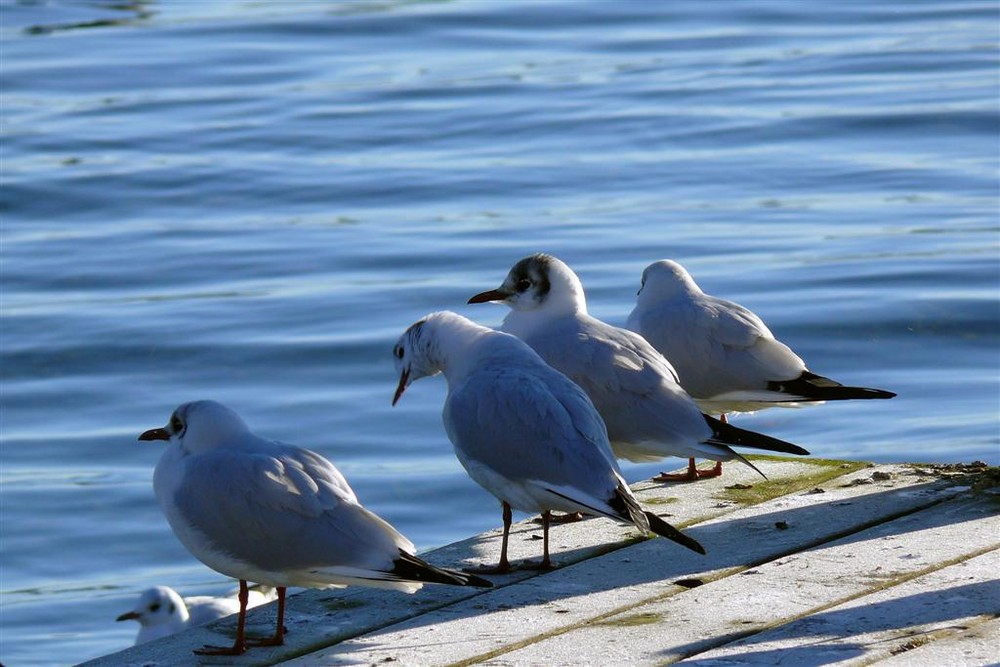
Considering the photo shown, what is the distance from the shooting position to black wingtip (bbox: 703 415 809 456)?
607 centimetres

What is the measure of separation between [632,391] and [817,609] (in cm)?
161

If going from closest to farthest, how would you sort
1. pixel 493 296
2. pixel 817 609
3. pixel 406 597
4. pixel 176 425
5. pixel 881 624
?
1. pixel 881 624
2. pixel 817 609
3. pixel 406 597
4. pixel 176 425
5. pixel 493 296

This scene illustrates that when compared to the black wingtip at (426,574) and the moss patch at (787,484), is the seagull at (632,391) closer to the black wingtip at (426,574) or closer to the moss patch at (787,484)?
the moss patch at (787,484)

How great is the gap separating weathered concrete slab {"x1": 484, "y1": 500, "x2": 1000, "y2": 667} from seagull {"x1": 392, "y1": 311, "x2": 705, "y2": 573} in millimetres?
418

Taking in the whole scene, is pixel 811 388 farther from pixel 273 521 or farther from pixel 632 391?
pixel 273 521

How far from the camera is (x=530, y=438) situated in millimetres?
5742

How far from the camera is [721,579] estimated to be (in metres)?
5.27

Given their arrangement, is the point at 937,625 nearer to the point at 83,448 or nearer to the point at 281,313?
the point at 83,448

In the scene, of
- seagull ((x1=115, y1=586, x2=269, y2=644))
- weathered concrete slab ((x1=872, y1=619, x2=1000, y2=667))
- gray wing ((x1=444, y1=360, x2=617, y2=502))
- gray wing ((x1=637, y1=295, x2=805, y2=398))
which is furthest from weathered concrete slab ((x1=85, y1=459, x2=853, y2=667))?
seagull ((x1=115, y1=586, x2=269, y2=644))

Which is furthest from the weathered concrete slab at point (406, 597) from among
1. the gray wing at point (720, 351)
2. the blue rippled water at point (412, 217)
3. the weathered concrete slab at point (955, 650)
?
the blue rippled water at point (412, 217)

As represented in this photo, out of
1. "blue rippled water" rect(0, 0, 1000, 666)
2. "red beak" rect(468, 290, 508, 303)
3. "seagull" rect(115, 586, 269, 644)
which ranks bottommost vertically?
"seagull" rect(115, 586, 269, 644)

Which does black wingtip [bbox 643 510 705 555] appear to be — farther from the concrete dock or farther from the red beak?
the red beak

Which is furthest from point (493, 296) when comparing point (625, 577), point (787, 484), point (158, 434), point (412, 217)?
point (412, 217)

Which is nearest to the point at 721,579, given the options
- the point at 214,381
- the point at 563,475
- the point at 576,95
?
the point at 563,475
